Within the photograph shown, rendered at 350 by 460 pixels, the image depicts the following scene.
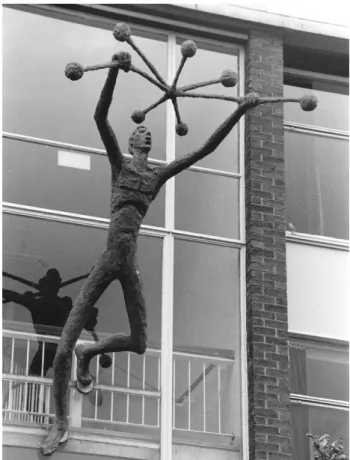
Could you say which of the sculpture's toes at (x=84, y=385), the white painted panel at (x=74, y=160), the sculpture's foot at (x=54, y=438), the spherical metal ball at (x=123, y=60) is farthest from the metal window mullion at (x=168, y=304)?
the spherical metal ball at (x=123, y=60)

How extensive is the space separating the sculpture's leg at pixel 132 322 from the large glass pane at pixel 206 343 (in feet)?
3.44

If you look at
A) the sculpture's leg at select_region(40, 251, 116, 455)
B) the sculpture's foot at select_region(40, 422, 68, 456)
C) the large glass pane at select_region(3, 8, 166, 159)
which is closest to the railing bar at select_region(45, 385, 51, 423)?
the sculpture's foot at select_region(40, 422, 68, 456)

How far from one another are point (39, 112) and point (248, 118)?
7.20ft

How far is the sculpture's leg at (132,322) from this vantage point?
11.3m

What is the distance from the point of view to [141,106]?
13547 millimetres

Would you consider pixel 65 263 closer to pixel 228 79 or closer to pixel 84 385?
pixel 84 385

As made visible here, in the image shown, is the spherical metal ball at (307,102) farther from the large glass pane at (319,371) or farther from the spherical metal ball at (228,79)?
the large glass pane at (319,371)

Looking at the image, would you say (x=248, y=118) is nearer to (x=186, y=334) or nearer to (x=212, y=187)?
(x=212, y=187)

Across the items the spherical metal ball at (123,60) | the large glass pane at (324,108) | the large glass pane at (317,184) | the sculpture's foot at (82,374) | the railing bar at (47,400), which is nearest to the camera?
the spherical metal ball at (123,60)

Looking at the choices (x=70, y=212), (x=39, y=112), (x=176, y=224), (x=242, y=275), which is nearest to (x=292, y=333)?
(x=242, y=275)

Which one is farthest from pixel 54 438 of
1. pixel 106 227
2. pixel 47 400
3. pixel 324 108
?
pixel 324 108

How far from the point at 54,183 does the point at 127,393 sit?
→ 7.34 ft

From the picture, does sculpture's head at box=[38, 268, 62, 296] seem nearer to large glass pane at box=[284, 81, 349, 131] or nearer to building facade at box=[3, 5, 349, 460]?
building facade at box=[3, 5, 349, 460]

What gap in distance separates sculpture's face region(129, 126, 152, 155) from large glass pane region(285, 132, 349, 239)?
2675 millimetres
